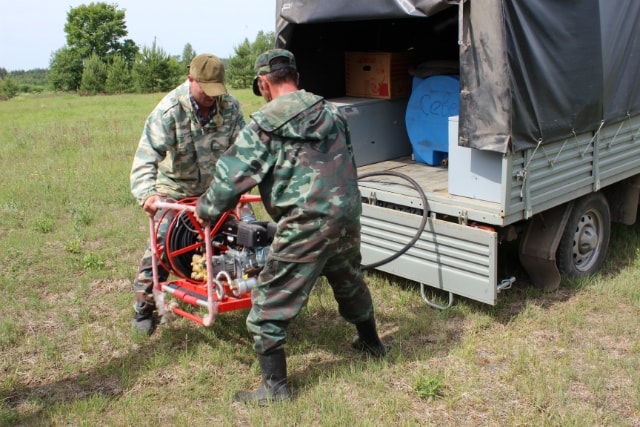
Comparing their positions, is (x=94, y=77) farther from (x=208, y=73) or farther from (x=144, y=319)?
(x=208, y=73)

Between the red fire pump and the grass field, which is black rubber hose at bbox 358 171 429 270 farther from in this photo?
the red fire pump

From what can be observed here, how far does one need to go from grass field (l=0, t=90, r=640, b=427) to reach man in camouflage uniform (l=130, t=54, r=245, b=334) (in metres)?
0.47

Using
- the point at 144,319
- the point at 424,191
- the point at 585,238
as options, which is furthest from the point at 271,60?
the point at 585,238

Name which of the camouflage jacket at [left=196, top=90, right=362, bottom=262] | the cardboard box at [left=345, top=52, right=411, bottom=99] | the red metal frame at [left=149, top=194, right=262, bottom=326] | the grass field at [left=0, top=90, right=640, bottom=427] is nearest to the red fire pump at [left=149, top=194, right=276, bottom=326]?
the red metal frame at [left=149, top=194, right=262, bottom=326]

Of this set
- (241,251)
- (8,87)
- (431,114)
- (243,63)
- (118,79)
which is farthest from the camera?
(8,87)

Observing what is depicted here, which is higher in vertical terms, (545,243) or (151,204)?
(151,204)

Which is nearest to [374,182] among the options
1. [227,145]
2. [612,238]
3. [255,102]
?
[227,145]

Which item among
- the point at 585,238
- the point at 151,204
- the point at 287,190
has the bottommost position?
the point at 585,238

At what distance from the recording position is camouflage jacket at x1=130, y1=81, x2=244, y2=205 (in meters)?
4.28

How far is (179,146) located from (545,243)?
2.67 metres

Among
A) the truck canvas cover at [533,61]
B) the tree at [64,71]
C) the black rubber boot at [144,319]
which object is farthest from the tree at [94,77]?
the truck canvas cover at [533,61]

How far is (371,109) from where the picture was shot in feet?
19.7

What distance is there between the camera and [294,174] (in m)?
3.46

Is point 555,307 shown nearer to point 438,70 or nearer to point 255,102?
point 438,70
